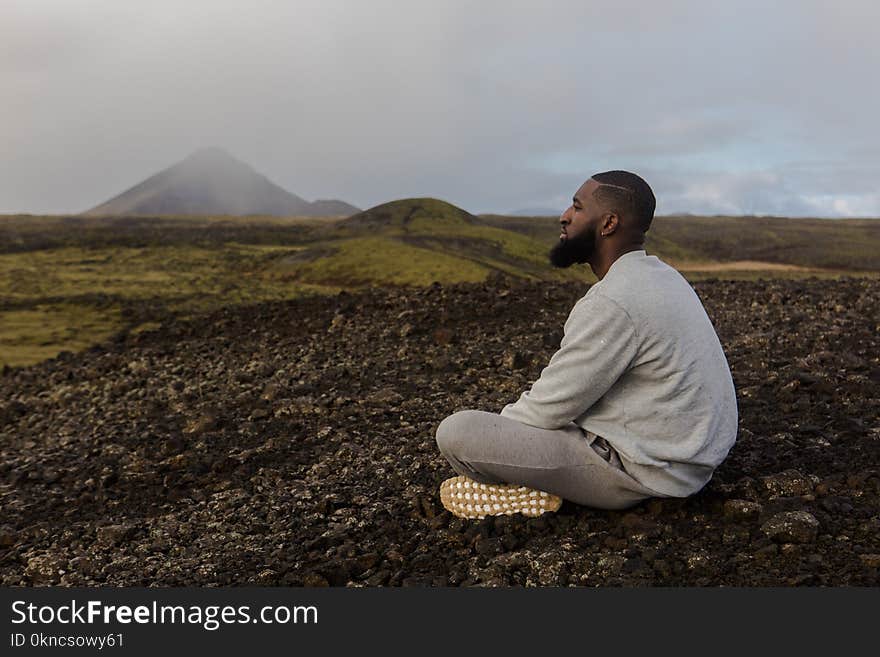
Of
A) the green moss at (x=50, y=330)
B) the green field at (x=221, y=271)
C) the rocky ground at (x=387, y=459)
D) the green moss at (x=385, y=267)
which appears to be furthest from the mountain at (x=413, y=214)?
the rocky ground at (x=387, y=459)

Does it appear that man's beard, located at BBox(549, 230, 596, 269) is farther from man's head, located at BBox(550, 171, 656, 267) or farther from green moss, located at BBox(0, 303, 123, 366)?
green moss, located at BBox(0, 303, 123, 366)

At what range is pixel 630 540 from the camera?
397 cm

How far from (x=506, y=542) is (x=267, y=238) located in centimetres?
5688

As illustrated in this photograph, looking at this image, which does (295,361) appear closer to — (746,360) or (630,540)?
(746,360)

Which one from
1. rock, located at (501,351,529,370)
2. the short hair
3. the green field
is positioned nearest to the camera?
the short hair

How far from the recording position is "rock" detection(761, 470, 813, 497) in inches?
171

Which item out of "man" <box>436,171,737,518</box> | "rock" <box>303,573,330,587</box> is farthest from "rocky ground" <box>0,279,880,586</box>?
"man" <box>436,171,737,518</box>

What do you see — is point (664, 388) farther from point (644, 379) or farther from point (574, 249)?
point (574, 249)

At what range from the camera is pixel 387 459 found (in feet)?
19.8

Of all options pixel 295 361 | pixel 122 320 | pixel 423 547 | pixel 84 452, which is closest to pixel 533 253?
pixel 122 320

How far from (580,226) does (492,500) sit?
64.7 inches

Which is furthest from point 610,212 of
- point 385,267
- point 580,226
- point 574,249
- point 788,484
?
point 385,267

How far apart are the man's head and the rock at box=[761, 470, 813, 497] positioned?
1.73 m

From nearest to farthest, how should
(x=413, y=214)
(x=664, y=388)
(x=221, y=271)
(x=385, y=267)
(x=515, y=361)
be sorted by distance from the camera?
(x=664, y=388)
(x=515, y=361)
(x=385, y=267)
(x=221, y=271)
(x=413, y=214)
